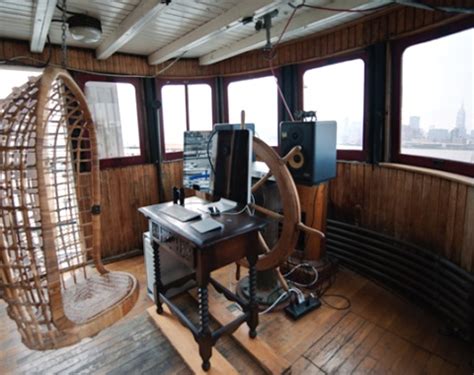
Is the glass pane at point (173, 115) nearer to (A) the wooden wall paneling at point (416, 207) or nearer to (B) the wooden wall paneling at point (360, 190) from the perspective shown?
(B) the wooden wall paneling at point (360, 190)

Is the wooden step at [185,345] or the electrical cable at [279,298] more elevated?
the electrical cable at [279,298]

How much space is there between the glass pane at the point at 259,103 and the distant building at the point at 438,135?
5.47ft

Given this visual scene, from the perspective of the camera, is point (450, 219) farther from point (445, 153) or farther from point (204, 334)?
point (204, 334)

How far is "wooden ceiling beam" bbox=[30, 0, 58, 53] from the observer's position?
1936mm

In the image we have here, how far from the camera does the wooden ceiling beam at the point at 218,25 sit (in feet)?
6.79

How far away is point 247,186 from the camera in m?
1.81

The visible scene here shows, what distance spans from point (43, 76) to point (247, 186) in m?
1.12

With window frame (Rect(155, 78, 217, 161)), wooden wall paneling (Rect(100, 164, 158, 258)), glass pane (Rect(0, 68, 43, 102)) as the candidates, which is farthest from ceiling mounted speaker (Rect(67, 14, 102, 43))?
wooden wall paneling (Rect(100, 164, 158, 258))

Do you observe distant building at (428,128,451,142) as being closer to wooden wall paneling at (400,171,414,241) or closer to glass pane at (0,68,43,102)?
wooden wall paneling at (400,171,414,241)

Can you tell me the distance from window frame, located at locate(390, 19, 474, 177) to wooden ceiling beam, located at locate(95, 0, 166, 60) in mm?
1965

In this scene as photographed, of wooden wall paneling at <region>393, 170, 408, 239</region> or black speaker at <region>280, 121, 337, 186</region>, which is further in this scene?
wooden wall paneling at <region>393, 170, 408, 239</region>

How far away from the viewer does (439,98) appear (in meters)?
2.35

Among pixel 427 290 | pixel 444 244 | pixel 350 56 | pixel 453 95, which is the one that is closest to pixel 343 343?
pixel 427 290

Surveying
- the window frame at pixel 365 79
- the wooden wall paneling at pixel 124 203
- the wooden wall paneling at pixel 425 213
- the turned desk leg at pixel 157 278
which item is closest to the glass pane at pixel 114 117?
the wooden wall paneling at pixel 124 203
